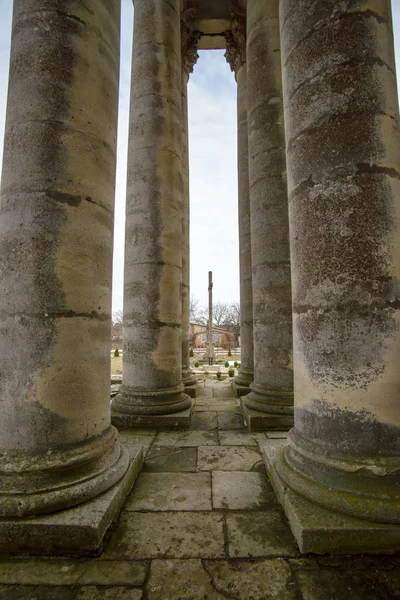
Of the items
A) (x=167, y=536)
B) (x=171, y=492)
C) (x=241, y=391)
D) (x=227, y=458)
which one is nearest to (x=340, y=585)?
(x=167, y=536)

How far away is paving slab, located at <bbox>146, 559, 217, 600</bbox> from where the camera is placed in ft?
7.64

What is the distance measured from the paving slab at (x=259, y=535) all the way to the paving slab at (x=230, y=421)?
125 inches

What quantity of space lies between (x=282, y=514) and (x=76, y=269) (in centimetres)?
353

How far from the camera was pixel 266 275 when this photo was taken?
6.68 metres

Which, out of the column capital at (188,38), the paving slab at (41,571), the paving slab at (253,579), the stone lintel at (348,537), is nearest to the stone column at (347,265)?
the stone lintel at (348,537)

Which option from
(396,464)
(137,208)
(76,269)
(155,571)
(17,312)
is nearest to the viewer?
(155,571)

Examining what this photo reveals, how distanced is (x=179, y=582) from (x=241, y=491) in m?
1.59

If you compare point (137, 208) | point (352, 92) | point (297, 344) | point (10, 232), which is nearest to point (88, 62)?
point (10, 232)

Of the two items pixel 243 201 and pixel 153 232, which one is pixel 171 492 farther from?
pixel 243 201

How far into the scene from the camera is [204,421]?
23.1 feet

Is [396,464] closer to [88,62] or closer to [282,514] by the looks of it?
[282,514]

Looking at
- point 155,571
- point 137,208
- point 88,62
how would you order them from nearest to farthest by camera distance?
point 155,571, point 88,62, point 137,208

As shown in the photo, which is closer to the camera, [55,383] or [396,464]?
[396,464]

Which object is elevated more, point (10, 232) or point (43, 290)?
point (10, 232)
